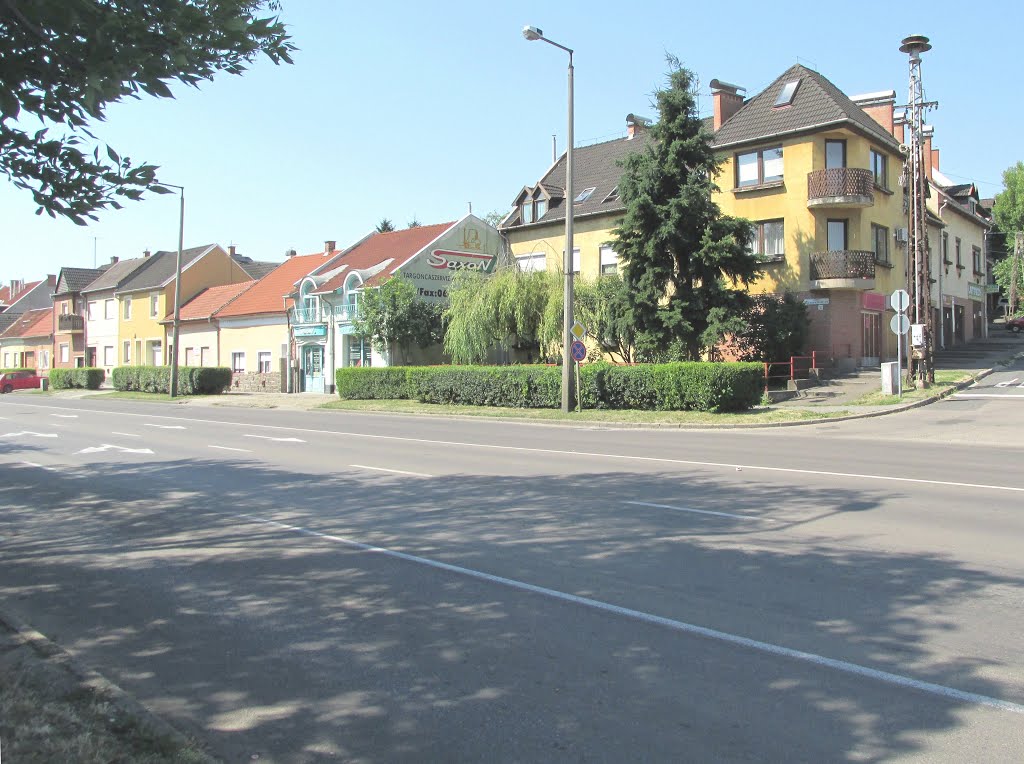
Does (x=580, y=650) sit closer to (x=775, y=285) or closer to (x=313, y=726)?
(x=313, y=726)

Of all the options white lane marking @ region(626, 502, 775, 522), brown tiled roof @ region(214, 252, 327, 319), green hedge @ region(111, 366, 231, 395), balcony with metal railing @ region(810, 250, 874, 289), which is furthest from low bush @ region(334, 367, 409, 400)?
white lane marking @ region(626, 502, 775, 522)

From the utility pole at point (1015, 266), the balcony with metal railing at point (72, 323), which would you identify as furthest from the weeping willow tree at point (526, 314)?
the balcony with metal railing at point (72, 323)

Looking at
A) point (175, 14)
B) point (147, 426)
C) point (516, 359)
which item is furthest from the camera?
point (516, 359)

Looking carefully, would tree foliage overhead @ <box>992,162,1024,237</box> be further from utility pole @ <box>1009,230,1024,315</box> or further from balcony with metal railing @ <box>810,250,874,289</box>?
balcony with metal railing @ <box>810,250,874,289</box>

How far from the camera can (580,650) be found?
496cm

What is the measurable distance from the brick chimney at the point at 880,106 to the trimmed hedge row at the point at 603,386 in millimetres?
19940

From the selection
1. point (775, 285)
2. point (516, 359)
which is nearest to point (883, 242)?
point (775, 285)

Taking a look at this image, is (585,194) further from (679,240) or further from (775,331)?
(775,331)

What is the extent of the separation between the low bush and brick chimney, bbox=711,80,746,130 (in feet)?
58.8

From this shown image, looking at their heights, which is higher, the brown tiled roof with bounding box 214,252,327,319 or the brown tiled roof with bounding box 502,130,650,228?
the brown tiled roof with bounding box 502,130,650,228

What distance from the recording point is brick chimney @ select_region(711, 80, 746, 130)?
36844 millimetres

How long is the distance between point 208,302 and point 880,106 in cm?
4210

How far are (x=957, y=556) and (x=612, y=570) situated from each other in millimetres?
3074

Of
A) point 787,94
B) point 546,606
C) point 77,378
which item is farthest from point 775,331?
point 77,378
